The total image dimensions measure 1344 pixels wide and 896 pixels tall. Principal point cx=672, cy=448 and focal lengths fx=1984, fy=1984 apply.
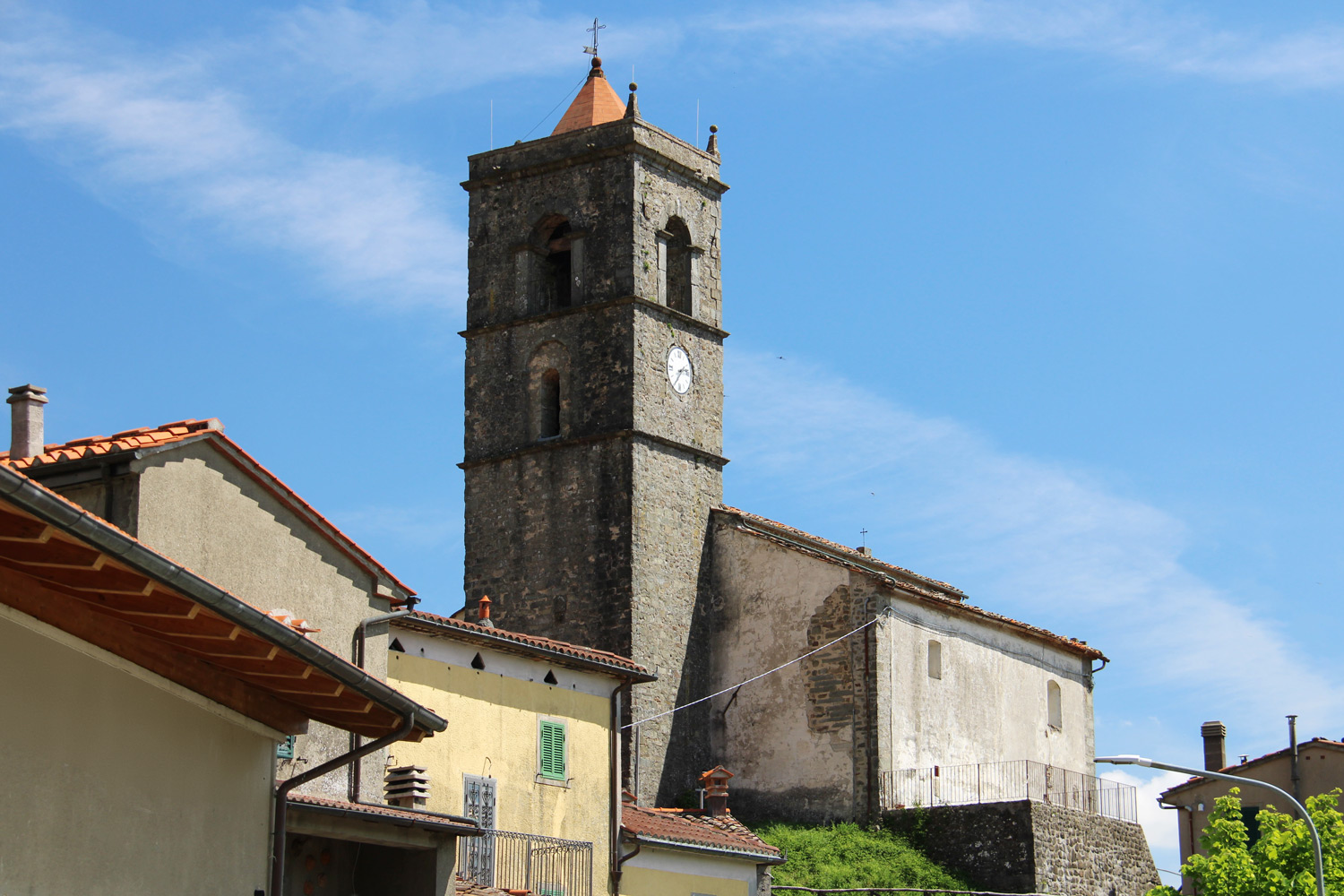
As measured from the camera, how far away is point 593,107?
42.8 m

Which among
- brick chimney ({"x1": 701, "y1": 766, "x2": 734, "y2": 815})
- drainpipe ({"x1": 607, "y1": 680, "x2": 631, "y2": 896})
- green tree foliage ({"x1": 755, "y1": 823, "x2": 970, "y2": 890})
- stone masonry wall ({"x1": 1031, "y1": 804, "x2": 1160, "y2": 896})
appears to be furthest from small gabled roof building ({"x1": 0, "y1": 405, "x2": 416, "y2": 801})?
stone masonry wall ({"x1": 1031, "y1": 804, "x2": 1160, "y2": 896})

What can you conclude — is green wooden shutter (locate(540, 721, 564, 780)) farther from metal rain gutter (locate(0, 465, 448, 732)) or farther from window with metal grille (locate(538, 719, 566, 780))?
metal rain gutter (locate(0, 465, 448, 732))

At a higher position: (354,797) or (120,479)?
(120,479)

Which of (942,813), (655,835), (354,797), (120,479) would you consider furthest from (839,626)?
(120,479)

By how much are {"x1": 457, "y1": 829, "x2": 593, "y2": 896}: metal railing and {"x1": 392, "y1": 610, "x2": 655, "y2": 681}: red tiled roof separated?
258 cm

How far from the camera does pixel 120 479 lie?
20438 mm

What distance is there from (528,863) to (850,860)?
10.5 m

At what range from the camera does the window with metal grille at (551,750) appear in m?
27.5

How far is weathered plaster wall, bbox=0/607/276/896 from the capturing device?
10875mm

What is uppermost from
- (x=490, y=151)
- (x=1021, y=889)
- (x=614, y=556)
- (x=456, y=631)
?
(x=490, y=151)

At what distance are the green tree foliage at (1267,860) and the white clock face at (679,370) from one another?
13798mm

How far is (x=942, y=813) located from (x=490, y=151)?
17015 millimetres

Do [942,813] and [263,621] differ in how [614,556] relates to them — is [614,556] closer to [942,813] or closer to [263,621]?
[942,813]

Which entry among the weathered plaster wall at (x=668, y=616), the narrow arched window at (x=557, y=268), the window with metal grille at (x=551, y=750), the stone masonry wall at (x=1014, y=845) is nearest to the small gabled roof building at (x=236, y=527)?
the window with metal grille at (x=551, y=750)
